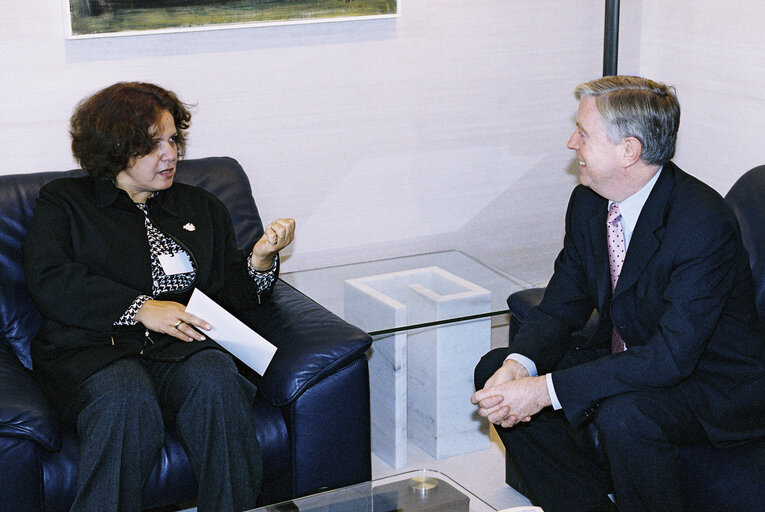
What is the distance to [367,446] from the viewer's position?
2568mm

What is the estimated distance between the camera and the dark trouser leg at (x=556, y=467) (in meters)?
2.36

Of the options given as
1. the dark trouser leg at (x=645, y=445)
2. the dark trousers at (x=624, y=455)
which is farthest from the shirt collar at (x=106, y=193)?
the dark trouser leg at (x=645, y=445)

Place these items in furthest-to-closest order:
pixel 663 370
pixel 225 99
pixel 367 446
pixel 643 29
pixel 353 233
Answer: pixel 643 29 → pixel 353 233 → pixel 225 99 → pixel 367 446 → pixel 663 370

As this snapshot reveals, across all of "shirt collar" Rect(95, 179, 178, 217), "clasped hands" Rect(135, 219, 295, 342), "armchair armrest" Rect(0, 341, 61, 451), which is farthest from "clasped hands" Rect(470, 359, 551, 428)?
"shirt collar" Rect(95, 179, 178, 217)

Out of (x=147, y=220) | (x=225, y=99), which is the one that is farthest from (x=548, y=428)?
(x=225, y=99)

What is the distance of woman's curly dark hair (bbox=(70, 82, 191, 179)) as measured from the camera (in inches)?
101

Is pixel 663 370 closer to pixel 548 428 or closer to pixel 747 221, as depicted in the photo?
pixel 548 428

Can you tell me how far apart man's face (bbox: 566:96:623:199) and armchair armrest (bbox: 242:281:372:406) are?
2.29 feet

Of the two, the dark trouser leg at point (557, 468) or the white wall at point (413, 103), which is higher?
the white wall at point (413, 103)

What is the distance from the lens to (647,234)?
2.29 metres

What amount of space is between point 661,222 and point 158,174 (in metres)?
1.30

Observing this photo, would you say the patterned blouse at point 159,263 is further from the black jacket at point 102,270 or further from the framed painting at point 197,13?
the framed painting at point 197,13

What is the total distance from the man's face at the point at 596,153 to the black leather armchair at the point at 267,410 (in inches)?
27.7

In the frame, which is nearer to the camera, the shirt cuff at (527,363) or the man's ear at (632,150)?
the man's ear at (632,150)
